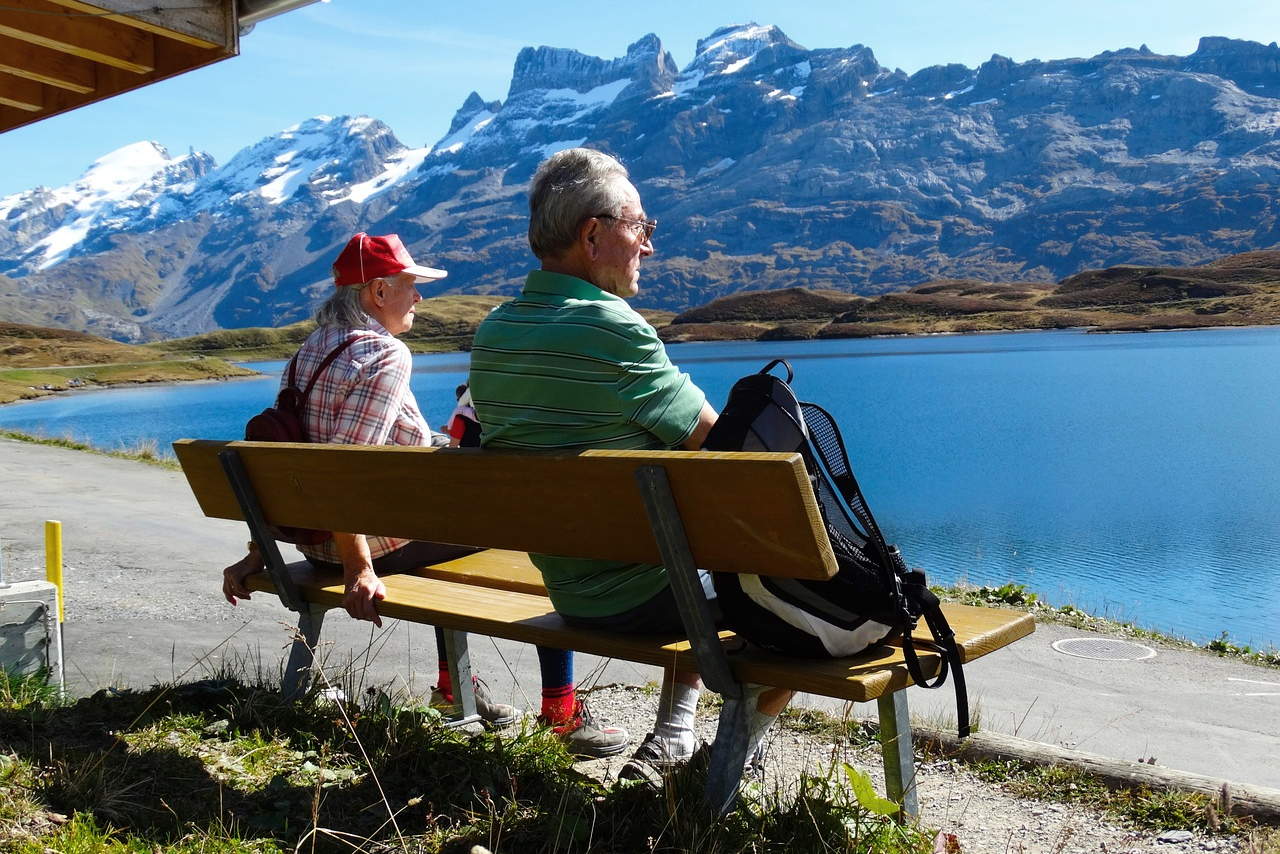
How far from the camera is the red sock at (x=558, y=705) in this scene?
13.3 feet

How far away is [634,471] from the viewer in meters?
2.72

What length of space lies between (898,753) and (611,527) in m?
1.03

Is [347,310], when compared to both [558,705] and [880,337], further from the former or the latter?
[880,337]

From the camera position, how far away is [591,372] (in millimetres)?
3029

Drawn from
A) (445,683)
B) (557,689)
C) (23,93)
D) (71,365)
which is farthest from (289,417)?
(71,365)

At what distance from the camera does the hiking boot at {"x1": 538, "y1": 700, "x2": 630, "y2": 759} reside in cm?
400

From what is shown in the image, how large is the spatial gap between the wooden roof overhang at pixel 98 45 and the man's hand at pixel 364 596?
250cm

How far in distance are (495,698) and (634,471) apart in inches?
110

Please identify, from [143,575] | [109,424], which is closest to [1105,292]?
[109,424]

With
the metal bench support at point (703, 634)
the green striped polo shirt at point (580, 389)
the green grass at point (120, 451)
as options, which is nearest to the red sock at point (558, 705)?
the green striped polo shirt at point (580, 389)

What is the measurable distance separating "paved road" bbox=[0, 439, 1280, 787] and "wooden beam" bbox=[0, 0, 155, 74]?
108 inches

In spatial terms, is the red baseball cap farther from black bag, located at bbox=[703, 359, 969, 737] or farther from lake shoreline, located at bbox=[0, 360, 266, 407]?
lake shoreline, located at bbox=[0, 360, 266, 407]

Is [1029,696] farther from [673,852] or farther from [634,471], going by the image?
[634,471]

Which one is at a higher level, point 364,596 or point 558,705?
point 364,596
